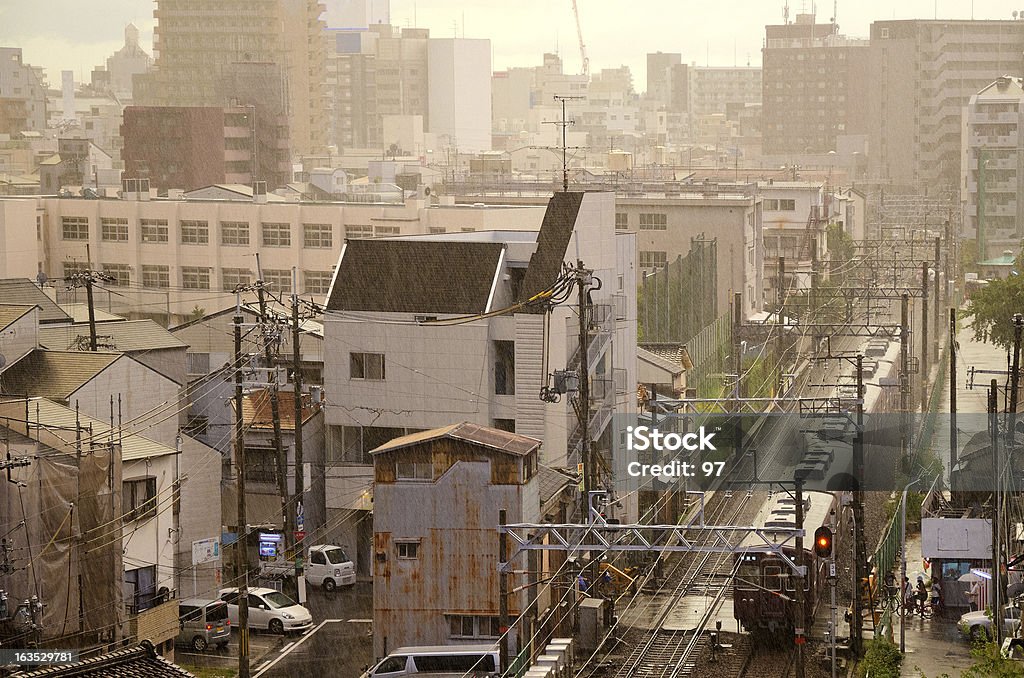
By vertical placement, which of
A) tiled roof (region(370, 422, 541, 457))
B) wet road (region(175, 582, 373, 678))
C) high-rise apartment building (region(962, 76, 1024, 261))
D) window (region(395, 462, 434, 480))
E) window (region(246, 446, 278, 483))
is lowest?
wet road (region(175, 582, 373, 678))

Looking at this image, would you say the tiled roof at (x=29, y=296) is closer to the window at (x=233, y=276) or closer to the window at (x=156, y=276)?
the window at (x=233, y=276)

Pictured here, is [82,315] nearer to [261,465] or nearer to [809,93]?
[261,465]

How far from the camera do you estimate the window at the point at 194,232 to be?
16.1 metres

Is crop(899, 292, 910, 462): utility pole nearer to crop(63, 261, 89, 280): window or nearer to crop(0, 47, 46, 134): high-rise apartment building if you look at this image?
crop(63, 261, 89, 280): window

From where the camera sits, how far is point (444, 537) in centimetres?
611

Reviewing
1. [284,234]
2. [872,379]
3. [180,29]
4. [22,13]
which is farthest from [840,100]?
[872,379]

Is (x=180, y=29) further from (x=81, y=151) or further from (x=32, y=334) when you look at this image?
(x=32, y=334)

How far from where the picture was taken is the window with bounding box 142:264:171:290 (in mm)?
15969

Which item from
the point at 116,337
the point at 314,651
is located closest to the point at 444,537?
the point at 314,651

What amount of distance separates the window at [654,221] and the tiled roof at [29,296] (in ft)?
26.1

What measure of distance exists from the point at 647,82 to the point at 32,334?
4612cm

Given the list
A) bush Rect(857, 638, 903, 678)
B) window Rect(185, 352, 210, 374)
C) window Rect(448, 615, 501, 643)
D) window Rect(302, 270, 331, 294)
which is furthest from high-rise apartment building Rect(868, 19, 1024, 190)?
window Rect(448, 615, 501, 643)

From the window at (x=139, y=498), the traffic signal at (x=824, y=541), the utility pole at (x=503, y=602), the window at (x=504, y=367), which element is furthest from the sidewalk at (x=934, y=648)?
the window at (x=139, y=498)

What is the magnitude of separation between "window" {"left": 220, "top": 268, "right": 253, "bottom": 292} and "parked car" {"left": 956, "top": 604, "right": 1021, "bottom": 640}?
34.7 ft
